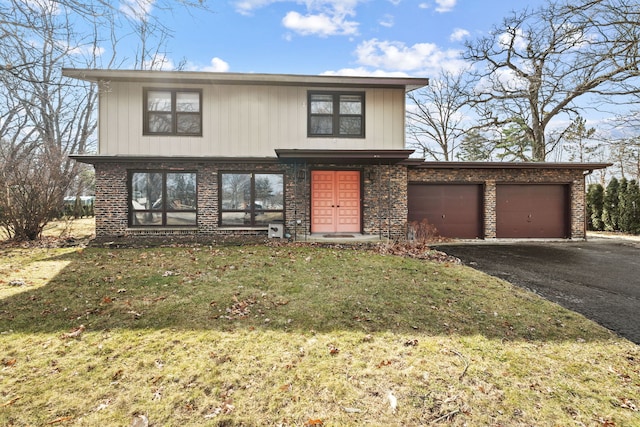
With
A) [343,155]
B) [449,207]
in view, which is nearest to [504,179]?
[449,207]

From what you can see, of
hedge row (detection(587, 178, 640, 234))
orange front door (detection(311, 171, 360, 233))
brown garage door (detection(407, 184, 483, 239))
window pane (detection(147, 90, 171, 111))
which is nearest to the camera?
window pane (detection(147, 90, 171, 111))

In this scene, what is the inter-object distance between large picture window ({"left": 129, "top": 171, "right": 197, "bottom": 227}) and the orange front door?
4322mm

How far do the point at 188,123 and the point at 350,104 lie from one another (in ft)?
18.8

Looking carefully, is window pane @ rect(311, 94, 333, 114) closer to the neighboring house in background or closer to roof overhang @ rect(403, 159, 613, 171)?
the neighboring house in background

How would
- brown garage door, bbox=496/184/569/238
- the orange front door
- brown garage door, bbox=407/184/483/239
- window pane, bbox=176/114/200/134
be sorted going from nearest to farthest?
window pane, bbox=176/114/200/134
the orange front door
brown garage door, bbox=407/184/483/239
brown garage door, bbox=496/184/569/238

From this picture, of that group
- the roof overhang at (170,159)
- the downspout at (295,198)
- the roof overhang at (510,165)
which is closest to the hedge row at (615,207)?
the roof overhang at (510,165)

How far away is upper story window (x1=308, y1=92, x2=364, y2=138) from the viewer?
36.4ft

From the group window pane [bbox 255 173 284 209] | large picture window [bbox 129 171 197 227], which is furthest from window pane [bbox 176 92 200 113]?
window pane [bbox 255 173 284 209]

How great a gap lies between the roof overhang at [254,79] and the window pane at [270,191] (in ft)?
10.7

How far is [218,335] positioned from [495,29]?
24508 mm

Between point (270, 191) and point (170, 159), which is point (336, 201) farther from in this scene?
point (170, 159)

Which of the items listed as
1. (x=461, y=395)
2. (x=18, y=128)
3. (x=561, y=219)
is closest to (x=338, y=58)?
(x=561, y=219)

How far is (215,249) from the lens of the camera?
8.80 meters

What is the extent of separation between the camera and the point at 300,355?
327cm
